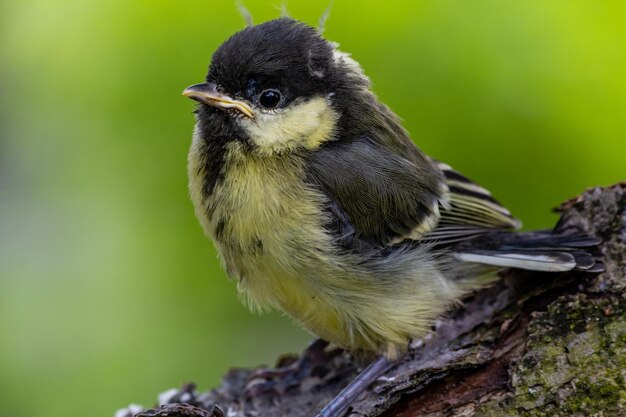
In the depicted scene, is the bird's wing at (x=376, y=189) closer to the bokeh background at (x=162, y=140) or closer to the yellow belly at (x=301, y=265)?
the yellow belly at (x=301, y=265)

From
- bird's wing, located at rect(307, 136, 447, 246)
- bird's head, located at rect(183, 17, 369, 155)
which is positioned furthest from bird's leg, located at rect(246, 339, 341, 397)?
bird's head, located at rect(183, 17, 369, 155)

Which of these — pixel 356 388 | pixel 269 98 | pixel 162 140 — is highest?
pixel 162 140

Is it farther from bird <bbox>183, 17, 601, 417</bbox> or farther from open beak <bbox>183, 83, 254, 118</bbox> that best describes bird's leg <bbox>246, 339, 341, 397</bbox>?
open beak <bbox>183, 83, 254, 118</bbox>

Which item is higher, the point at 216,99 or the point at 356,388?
the point at 216,99

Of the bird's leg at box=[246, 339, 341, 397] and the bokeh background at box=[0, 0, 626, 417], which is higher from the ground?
the bokeh background at box=[0, 0, 626, 417]

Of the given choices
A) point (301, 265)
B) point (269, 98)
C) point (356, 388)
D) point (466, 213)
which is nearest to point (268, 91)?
point (269, 98)

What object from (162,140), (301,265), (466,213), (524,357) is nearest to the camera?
(524,357)

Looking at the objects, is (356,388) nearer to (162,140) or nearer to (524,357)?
(524,357)
